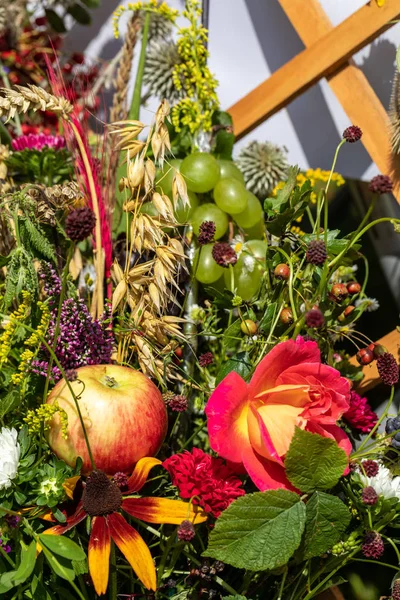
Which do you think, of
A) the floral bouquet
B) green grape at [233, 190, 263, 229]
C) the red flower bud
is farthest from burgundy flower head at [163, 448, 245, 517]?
green grape at [233, 190, 263, 229]

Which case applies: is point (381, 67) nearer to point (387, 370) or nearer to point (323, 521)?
point (387, 370)

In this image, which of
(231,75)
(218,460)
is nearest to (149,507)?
(218,460)

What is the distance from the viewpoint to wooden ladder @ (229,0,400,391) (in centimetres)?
118

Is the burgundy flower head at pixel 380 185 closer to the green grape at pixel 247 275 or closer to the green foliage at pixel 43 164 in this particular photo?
the green grape at pixel 247 275

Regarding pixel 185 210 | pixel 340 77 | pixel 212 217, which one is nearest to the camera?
pixel 185 210

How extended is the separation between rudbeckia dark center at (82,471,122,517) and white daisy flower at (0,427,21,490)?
92 mm

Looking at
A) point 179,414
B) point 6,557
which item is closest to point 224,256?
point 179,414

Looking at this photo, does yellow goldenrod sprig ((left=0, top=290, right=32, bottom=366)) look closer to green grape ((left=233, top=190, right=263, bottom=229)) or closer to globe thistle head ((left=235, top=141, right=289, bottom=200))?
green grape ((left=233, top=190, right=263, bottom=229))

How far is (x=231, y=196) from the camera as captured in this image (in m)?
1.12

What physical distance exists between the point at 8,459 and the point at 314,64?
2.79 feet

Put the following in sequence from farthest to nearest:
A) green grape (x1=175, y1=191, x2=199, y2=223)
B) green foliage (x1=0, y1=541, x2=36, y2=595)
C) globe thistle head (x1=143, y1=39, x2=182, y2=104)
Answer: globe thistle head (x1=143, y1=39, x2=182, y2=104) < green grape (x1=175, y1=191, x2=199, y2=223) < green foliage (x1=0, y1=541, x2=36, y2=595)

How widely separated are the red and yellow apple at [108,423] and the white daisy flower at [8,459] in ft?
0.20

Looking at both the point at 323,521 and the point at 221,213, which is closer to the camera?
the point at 323,521

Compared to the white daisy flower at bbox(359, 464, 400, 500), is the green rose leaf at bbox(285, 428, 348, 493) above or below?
above
